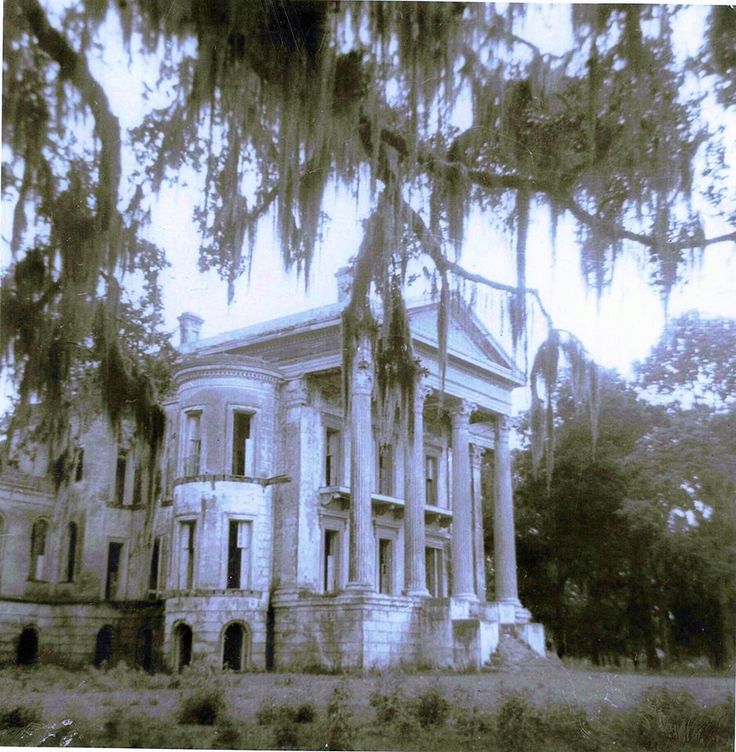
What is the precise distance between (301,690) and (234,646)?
533cm

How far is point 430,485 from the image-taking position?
1778 centimetres

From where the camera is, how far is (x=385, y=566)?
60.0 ft

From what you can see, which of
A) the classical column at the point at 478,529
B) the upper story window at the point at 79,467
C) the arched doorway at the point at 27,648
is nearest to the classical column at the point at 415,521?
the classical column at the point at 478,529

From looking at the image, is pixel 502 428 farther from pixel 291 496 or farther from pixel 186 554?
pixel 186 554

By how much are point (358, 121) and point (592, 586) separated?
5944mm

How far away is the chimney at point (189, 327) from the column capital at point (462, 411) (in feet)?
18.2

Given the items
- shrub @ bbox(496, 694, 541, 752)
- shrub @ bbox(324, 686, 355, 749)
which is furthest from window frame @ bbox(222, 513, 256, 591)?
shrub @ bbox(496, 694, 541, 752)

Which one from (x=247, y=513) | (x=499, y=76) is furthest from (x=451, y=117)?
(x=247, y=513)

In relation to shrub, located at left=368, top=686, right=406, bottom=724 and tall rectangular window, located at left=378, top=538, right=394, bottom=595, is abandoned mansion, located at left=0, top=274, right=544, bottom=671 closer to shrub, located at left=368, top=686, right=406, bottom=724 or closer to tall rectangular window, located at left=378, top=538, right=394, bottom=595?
tall rectangular window, located at left=378, top=538, right=394, bottom=595

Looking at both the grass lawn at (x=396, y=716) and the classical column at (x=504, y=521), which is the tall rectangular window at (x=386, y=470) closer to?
the classical column at (x=504, y=521)

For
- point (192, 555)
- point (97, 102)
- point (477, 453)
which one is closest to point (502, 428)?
point (477, 453)

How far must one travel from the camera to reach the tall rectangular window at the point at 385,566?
1753 centimetres

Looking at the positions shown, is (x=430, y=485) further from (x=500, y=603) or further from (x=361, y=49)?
(x=361, y=49)

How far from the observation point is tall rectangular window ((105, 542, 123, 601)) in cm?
946
